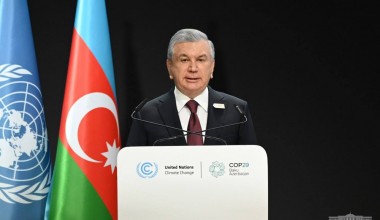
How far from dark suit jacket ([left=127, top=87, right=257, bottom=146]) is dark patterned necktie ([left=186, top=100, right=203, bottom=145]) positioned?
0.03 meters

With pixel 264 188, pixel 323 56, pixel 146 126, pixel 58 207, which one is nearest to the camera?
pixel 264 188

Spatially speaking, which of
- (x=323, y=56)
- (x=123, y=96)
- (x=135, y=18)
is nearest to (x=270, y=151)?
(x=323, y=56)

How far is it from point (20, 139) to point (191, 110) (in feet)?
3.74

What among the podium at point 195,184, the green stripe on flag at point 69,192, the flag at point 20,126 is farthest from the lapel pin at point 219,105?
the flag at point 20,126

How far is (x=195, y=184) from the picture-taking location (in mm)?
1695

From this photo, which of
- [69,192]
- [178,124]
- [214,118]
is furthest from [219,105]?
[69,192]

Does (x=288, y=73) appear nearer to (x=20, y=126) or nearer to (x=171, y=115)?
(x=171, y=115)

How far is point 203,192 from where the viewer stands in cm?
169

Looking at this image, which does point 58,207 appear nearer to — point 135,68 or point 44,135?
point 44,135

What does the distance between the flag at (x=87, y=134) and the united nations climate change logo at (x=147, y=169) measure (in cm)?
113

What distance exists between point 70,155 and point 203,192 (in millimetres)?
1295

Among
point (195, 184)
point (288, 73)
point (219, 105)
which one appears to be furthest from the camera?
point (288, 73)

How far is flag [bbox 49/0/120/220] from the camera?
276 centimetres

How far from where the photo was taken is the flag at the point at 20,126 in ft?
8.93
